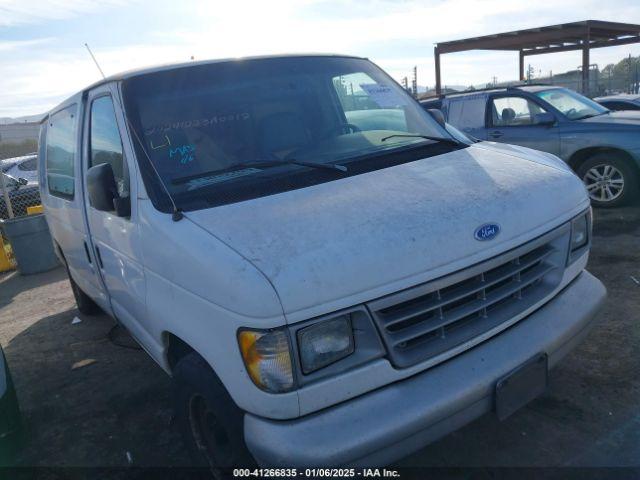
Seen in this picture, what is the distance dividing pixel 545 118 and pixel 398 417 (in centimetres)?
680

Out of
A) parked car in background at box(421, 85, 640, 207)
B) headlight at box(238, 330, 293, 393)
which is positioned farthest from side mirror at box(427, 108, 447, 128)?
parked car in background at box(421, 85, 640, 207)

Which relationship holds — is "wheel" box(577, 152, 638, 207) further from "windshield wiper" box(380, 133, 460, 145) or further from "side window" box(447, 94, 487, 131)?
"windshield wiper" box(380, 133, 460, 145)

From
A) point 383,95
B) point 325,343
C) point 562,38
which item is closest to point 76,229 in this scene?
point 383,95

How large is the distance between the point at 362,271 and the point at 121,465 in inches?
83.3

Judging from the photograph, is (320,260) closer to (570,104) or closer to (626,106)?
(570,104)

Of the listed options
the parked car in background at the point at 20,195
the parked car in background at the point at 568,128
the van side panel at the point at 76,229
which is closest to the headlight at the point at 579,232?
the van side panel at the point at 76,229

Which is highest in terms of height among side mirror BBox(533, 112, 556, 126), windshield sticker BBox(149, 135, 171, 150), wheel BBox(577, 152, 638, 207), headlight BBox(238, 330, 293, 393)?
windshield sticker BBox(149, 135, 171, 150)

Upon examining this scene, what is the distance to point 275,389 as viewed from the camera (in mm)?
1908

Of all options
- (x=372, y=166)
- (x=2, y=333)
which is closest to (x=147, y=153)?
(x=372, y=166)

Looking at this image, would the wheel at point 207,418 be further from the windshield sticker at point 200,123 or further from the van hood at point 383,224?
the windshield sticker at point 200,123

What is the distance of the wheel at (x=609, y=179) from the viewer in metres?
7.07

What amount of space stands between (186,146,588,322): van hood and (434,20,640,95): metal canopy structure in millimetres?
13236

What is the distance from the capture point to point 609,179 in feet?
23.7

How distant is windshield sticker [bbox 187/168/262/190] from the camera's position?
257 centimetres
